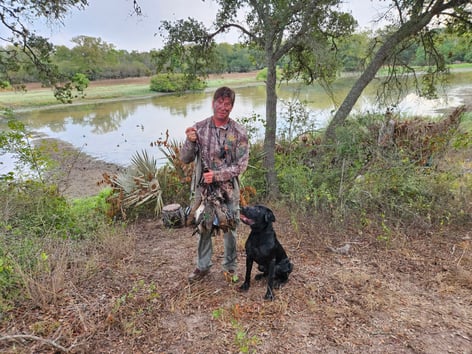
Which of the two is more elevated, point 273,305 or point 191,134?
point 191,134

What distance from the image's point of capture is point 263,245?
2.71 m

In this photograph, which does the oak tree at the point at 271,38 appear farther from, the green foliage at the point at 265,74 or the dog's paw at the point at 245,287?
the dog's paw at the point at 245,287

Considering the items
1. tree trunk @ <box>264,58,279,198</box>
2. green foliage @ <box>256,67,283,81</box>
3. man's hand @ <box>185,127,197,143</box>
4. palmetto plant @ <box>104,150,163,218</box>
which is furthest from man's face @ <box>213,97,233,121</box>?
green foliage @ <box>256,67,283,81</box>

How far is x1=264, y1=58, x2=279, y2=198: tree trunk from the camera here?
17.1ft

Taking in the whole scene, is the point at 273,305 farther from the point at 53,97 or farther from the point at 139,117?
the point at 53,97

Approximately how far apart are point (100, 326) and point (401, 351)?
2.27m

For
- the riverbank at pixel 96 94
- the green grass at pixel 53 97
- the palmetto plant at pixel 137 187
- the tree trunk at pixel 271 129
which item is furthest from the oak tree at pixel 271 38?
the green grass at pixel 53 97

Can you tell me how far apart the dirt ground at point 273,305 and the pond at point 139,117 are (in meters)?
5.09

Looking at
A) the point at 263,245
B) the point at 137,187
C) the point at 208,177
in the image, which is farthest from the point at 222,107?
the point at 137,187

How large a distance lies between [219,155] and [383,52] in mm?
4292

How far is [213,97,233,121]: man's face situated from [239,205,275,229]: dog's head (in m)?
0.81

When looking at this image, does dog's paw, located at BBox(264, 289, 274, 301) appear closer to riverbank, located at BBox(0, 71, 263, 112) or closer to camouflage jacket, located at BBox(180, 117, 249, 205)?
camouflage jacket, located at BBox(180, 117, 249, 205)

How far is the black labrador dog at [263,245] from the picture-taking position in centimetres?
263

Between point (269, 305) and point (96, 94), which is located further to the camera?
point (96, 94)
